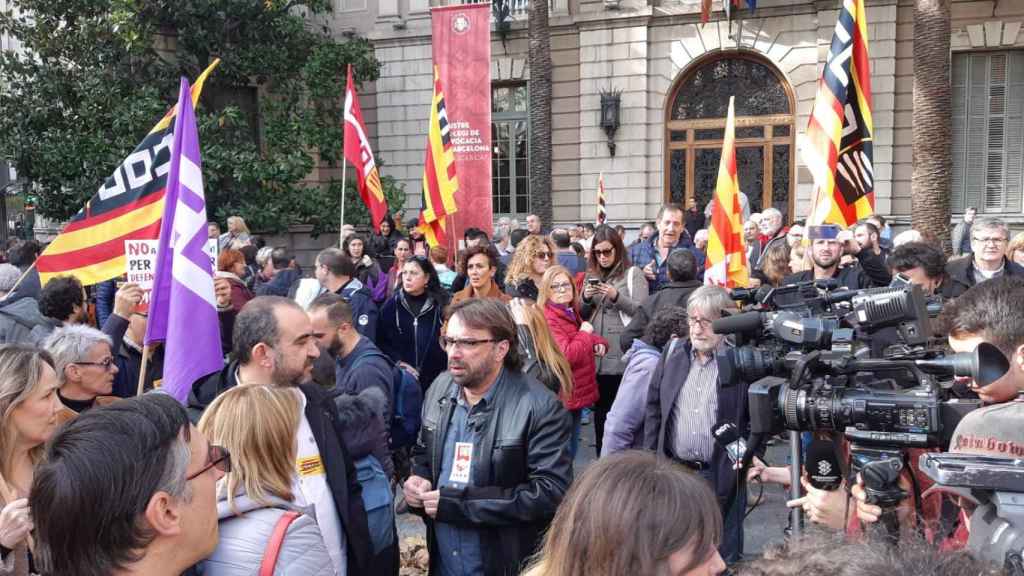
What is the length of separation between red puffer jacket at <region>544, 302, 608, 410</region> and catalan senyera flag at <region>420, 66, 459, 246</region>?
12.1ft

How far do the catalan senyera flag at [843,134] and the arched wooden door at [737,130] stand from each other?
1060cm

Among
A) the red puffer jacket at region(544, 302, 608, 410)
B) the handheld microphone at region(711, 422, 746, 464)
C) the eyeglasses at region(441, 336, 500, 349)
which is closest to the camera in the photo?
the eyeglasses at region(441, 336, 500, 349)

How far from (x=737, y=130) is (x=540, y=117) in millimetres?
4404

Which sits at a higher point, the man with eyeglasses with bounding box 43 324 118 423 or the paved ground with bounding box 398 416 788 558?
the man with eyeglasses with bounding box 43 324 118 423

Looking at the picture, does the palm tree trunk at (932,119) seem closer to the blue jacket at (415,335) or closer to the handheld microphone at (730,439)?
the blue jacket at (415,335)

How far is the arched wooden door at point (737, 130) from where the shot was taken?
17156 millimetres

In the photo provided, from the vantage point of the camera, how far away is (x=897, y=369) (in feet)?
7.86

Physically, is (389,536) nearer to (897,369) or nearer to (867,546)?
(897,369)

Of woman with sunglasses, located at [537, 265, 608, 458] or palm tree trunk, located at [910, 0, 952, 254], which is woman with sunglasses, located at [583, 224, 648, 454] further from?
palm tree trunk, located at [910, 0, 952, 254]

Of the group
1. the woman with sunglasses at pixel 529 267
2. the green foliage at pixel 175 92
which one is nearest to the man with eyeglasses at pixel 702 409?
the woman with sunglasses at pixel 529 267

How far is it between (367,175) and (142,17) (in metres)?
8.39

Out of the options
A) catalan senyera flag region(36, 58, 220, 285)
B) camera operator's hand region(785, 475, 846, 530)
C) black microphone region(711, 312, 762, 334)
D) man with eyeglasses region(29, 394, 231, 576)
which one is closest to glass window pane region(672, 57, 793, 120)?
catalan senyera flag region(36, 58, 220, 285)

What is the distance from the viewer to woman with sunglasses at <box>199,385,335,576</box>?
6.94ft

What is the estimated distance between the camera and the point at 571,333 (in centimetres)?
562
